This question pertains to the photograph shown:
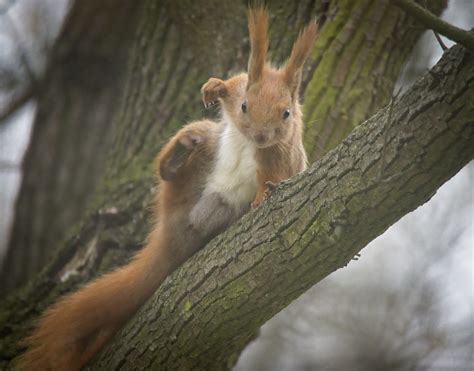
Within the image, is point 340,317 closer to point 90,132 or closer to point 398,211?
point 90,132

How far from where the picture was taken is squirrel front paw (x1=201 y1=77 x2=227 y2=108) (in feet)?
9.64

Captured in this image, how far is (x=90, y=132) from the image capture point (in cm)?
515

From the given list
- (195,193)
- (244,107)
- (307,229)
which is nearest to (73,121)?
(195,193)

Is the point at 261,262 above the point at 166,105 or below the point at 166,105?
below

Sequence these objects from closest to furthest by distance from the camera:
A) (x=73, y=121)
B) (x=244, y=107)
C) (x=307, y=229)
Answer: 1. (x=307, y=229)
2. (x=244, y=107)
3. (x=73, y=121)

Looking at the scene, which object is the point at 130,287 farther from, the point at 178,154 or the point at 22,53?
the point at 22,53

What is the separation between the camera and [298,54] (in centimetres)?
289

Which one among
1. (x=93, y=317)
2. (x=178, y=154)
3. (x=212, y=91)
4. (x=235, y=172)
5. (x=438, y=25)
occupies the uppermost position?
(x=212, y=91)

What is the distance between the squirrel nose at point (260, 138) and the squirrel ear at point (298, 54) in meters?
0.29

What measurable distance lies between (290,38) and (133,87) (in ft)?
3.15

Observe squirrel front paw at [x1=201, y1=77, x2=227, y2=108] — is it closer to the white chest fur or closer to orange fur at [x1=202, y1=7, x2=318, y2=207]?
orange fur at [x1=202, y1=7, x2=318, y2=207]

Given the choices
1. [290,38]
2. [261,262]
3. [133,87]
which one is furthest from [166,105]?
[261,262]

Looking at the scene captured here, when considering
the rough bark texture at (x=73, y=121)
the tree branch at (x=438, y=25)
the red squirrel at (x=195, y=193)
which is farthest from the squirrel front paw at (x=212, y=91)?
the rough bark texture at (x=73, y=121)

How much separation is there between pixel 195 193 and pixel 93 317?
0.65m
